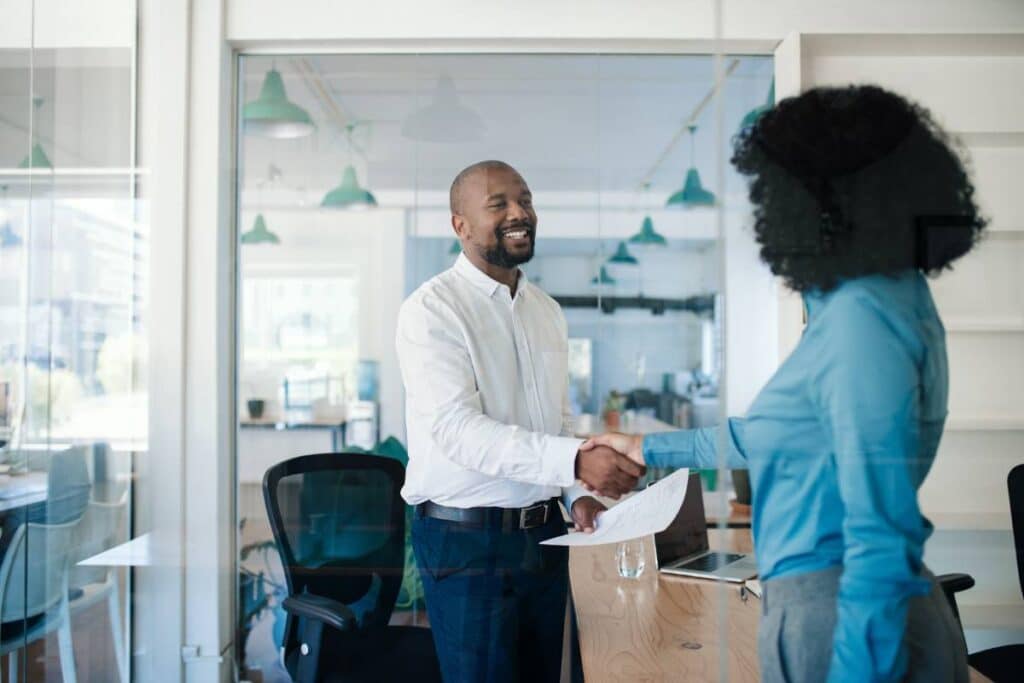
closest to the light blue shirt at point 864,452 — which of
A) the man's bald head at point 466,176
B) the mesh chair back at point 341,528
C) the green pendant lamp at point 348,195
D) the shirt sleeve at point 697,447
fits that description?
the shirt sleeve at point 697,447

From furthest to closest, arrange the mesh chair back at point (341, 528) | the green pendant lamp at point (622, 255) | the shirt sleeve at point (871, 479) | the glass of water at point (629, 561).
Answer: the mesh chair back at point (341, 528) < the green pendant lamp at point (622, 255) < the glass of water at point (629, 561) < the shirt sleeve at point (871, 479)

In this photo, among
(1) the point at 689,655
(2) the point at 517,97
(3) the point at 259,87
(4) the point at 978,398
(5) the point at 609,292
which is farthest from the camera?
(3) the point at 259,87

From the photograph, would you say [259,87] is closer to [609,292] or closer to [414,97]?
[414,97]

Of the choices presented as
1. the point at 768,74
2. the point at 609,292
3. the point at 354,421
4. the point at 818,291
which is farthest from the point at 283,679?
the point at 768,74

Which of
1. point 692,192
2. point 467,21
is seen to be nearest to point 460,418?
point 692,192

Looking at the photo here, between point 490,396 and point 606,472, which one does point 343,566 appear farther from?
point 606,472

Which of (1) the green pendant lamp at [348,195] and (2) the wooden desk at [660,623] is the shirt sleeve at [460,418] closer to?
(2) the wooden desk at [660,623]

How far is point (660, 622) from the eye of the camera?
191cm

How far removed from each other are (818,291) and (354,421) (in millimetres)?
1450

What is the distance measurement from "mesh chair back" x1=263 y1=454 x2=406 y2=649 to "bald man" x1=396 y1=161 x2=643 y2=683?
1.08 feet

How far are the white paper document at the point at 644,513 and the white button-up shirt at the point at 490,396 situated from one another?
89 mm

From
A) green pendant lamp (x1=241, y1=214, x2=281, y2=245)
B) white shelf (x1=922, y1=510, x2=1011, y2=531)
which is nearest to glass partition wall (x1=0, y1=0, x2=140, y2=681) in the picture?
green pendant lamp (x1=241, y1=214, x2=281, y2=245)

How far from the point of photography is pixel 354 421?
8.04 feet

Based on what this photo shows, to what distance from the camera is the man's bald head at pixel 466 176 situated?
2.12 metres
